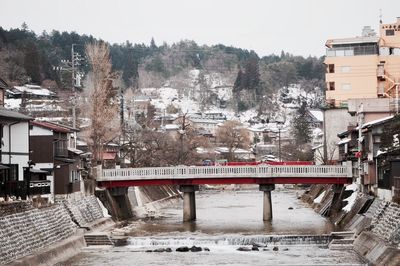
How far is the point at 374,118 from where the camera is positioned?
60.4 metres

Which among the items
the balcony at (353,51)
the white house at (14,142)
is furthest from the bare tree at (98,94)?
the balcony at (353,51)

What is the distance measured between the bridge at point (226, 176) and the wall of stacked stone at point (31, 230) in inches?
558

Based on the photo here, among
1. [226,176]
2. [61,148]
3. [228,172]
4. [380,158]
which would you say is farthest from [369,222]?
[61,148]

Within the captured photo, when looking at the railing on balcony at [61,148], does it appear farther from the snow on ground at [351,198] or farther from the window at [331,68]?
the window at [331,68]

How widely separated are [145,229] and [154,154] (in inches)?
1909

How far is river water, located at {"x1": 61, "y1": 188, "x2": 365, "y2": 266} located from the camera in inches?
1554

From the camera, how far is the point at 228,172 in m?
60.2

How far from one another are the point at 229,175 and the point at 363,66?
2922 cm

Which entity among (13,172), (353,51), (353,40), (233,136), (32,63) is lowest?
(13,172)

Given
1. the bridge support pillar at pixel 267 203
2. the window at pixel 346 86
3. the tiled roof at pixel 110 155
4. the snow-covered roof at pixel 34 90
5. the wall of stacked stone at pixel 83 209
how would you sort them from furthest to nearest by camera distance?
the snow-covered roof at pixel 34 90 < the tiled roof at pixel 110 155 < the window at pixel 346 86 < the bridge support pillar at pixel 267 203 < the wall of stacked stone at pixel 83 209

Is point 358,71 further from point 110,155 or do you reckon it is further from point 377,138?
point 110,155

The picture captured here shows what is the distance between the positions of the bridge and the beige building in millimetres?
23393

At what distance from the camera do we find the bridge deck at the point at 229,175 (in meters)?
59.4

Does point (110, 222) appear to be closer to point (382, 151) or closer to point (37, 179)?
point (37, 179)
